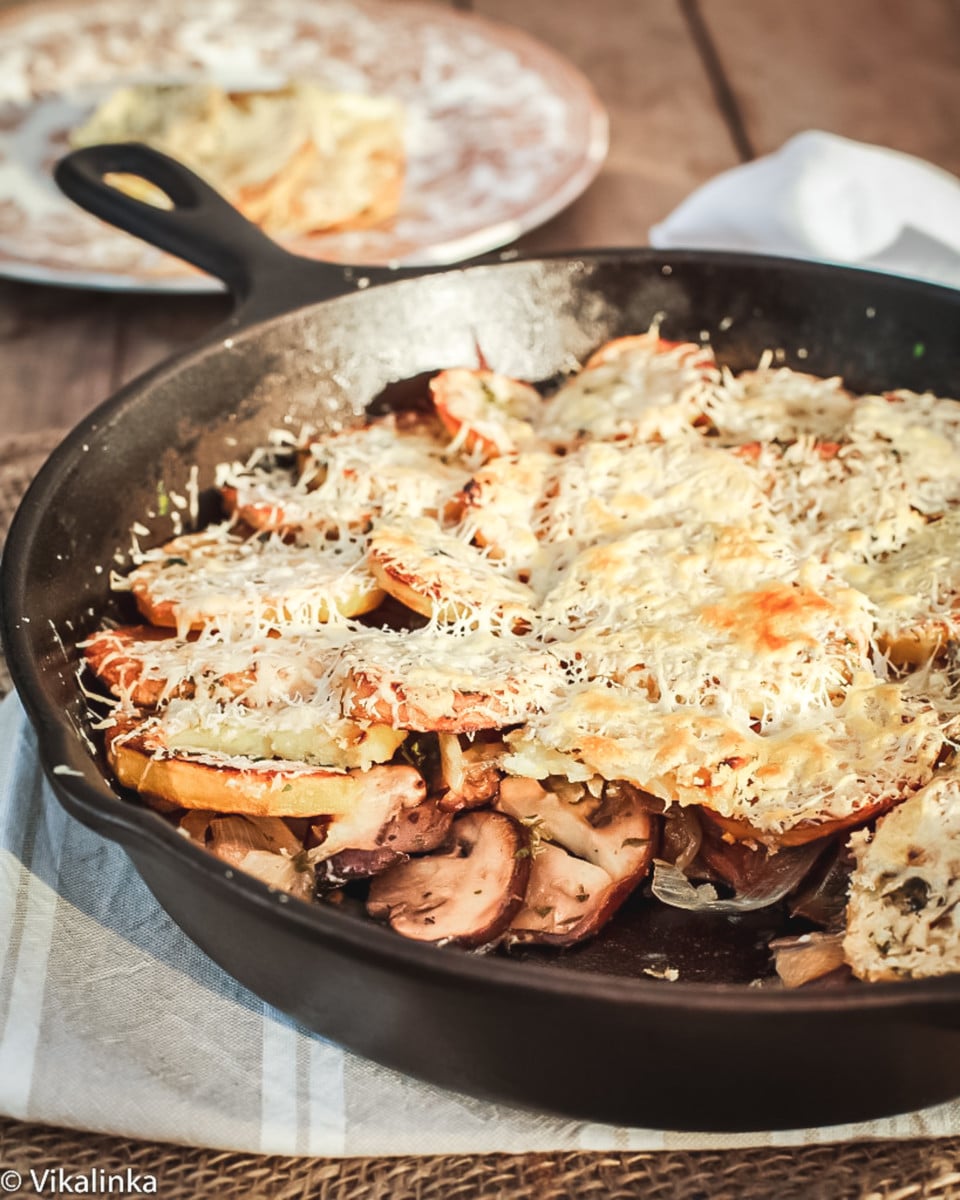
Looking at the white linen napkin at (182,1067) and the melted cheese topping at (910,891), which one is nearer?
the melted cheese topping at (910,891)

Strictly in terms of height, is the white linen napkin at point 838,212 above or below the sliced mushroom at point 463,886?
above

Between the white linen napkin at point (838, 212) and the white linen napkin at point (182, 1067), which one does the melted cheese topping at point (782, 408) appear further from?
the white linen napkin at point (182, 1067)

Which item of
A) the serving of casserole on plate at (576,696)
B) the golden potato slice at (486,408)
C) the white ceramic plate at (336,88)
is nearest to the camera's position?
the serving of casserole on plate at (576,696)

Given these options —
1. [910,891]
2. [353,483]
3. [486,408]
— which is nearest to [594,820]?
[910,891]

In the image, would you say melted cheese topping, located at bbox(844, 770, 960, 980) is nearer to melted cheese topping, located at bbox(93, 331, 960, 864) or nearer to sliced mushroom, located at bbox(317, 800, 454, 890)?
melted cheese topping, located at bbox(93, 331, 960, 864)

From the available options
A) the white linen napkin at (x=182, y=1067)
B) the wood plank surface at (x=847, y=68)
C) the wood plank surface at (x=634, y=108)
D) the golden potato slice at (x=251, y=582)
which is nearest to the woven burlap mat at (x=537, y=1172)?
the white linen napkin at (x=182, y=1067)

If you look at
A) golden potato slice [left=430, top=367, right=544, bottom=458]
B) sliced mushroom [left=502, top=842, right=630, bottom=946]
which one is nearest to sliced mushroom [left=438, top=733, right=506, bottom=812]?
sliced mushroom [left=502, top=842, right=630, bottom=946]

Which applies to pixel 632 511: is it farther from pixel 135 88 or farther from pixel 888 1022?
pixel 135 88

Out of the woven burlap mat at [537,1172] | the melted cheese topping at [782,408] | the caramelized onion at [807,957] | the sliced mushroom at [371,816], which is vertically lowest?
the woven burlap mat at [537,1172]
